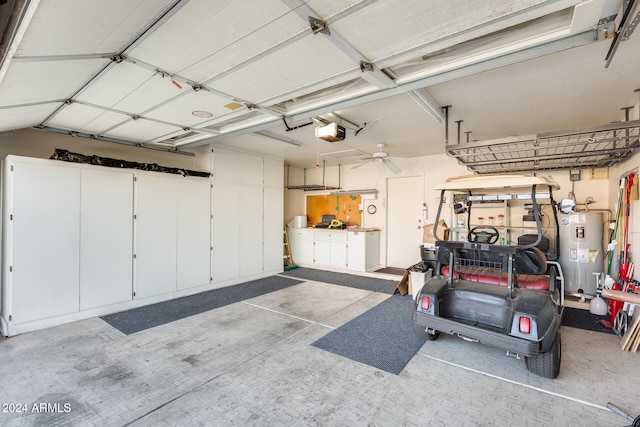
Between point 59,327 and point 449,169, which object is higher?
point 449,169

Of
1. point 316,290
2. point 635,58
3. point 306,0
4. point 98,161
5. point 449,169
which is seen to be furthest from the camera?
point 449,169

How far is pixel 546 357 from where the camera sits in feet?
7.68

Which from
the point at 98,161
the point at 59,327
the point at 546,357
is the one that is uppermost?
the point at 98,161

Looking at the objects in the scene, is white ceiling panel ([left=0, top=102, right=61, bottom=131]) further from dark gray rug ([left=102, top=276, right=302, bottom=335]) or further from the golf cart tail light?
the golf cart tail light

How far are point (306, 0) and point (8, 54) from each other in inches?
65.2

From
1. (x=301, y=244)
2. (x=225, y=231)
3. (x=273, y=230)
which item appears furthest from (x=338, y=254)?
(x=225, y=231)

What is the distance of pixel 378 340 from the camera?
3115 mm

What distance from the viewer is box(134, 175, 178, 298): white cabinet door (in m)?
4.33

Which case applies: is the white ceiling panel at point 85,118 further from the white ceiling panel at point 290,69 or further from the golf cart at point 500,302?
the golf cart at point 500,302

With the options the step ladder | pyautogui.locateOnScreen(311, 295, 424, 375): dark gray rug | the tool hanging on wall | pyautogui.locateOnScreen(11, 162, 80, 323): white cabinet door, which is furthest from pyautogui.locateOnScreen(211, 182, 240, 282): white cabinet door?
the tool hanging on wall

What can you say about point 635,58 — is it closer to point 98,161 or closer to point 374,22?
point 374,22

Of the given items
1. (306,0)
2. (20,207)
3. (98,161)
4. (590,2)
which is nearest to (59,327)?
(20,207)

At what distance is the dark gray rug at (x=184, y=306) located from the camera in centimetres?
362

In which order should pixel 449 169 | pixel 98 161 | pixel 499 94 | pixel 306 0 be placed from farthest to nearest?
pixel 449 169 < pixel 98 161 < pixel 499 94 < pixel 306 0
